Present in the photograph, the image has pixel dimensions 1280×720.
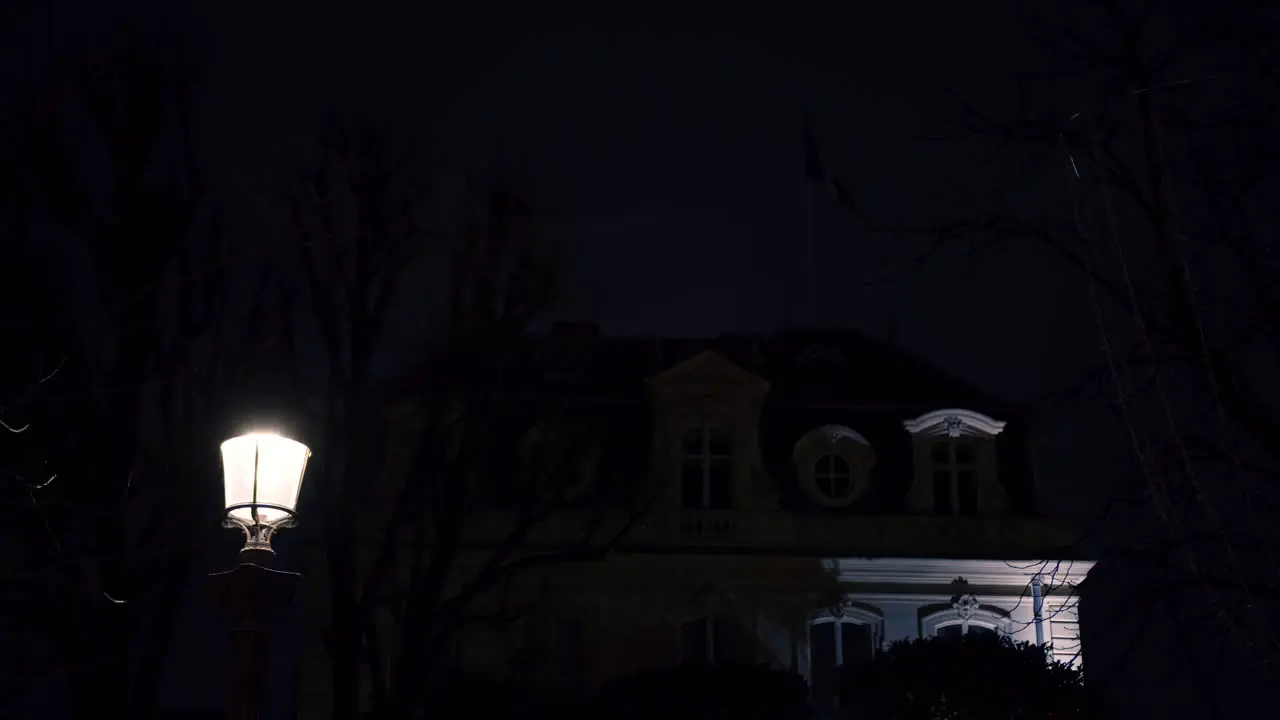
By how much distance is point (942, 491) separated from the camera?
29.6 metres

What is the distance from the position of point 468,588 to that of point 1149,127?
11.1 meters

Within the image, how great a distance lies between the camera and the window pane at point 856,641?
92.2 feet

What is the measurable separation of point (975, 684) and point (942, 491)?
8511mm

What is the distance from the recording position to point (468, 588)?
1917 cm

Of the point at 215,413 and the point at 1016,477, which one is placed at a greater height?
the point at 1016,477

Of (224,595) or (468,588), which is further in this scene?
(468,588)

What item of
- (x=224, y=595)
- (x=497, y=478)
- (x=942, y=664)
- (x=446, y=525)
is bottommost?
(x=224, y=595)

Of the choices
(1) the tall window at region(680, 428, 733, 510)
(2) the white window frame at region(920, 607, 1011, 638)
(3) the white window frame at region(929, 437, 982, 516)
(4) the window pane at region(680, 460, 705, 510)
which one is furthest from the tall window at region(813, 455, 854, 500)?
(2) the white window frame at region(920, 607, 1011, 638)

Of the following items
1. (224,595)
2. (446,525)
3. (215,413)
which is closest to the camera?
(224,595)

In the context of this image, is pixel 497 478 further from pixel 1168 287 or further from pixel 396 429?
pixel 1168 287

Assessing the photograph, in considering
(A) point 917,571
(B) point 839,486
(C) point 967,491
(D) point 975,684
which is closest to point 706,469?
(B) point 839,486

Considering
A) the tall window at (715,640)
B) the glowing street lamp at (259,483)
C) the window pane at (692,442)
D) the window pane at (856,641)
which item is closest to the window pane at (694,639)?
the tall window at (715,640)

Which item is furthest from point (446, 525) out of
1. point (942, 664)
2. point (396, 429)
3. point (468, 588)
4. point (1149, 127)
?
point (1149, 127)

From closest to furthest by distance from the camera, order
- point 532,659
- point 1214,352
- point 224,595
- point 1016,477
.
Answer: point 224,595 < point 1214,352 < point 532,659 < point 1016,477
